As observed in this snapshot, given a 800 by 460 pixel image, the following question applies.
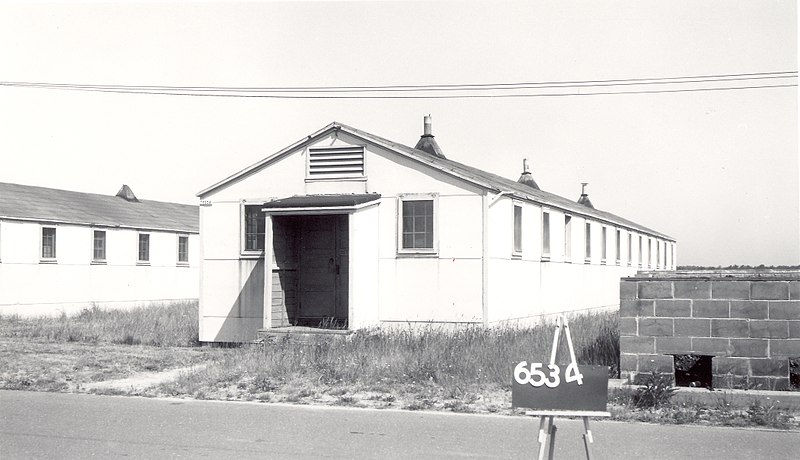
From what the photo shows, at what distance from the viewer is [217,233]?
1991 centimetres

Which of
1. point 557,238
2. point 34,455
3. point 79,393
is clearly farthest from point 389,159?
point 34,455

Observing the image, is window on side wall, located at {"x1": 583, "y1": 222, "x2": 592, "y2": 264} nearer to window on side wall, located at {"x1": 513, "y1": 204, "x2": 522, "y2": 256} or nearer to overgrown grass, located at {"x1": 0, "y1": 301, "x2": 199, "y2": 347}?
window on side wall, located at {"x1": 513, "y1": 204, "x2": 522, "y2": 256}

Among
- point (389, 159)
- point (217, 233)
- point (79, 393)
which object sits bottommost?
point (79, 393)

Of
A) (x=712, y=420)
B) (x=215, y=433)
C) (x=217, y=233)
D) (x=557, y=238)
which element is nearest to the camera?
(x=215, y=433)

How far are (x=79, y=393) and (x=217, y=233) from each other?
769 cm

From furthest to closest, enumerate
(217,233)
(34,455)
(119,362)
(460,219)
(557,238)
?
(557,238) → (217,233) → (460,219) → (119,362) → (34,455)

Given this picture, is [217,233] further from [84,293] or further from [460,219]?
[84,293]

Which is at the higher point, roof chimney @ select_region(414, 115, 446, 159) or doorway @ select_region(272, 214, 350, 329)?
roof chimney @ select_region(414, 115, 446, 159)

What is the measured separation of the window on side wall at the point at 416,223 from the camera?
18.3m

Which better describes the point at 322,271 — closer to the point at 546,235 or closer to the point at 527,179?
the point at 546,235

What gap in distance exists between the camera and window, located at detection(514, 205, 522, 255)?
19.9 metres

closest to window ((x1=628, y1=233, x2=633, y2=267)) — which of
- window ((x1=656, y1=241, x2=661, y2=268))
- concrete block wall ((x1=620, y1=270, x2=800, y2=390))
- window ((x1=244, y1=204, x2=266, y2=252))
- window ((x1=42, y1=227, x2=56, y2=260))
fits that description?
window ((x1=656, y1=241, x2=661, y2=268))

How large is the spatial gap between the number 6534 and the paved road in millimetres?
1806

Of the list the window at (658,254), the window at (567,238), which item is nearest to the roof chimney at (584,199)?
the window at (658,254)
